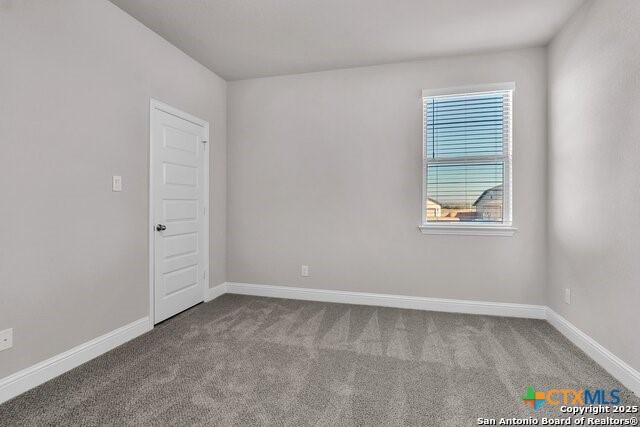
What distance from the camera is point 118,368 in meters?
2.34

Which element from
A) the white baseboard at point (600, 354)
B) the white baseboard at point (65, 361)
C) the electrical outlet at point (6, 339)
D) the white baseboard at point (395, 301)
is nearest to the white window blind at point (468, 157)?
the white baseboard at point (395, 301)

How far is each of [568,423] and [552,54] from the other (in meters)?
3.20

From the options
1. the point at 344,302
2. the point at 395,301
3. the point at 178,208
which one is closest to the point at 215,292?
the point at 178,208

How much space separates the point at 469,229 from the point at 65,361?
372 centimetres

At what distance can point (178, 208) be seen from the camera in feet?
11.4

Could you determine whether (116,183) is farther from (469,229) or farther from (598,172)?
(598,172)

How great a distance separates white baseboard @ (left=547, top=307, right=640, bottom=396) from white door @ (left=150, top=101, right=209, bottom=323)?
12.1 ft

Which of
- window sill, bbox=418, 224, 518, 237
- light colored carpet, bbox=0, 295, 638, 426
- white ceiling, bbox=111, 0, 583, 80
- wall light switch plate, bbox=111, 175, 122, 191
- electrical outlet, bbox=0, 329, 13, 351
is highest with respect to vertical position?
white ceiling, bbox=111, 0, 583, 80

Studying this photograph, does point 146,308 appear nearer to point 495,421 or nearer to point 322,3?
point 495,421

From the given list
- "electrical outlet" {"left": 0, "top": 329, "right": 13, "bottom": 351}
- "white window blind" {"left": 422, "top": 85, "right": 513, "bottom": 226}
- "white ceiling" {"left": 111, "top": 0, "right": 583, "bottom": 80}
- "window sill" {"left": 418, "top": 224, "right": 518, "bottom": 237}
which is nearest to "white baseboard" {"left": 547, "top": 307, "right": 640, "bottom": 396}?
"window sill" {"left": 418, "top": 224, "right": 518, "bottom": 237}

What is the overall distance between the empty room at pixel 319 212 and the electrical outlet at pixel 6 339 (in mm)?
15

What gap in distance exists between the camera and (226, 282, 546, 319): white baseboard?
3.43 meters

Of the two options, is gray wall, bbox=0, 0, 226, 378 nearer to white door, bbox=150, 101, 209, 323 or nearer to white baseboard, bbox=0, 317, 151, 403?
white baseboard, bbox=0, 317, 151, 403

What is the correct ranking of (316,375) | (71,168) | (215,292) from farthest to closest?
(215,292), (71,168), (316,375)
